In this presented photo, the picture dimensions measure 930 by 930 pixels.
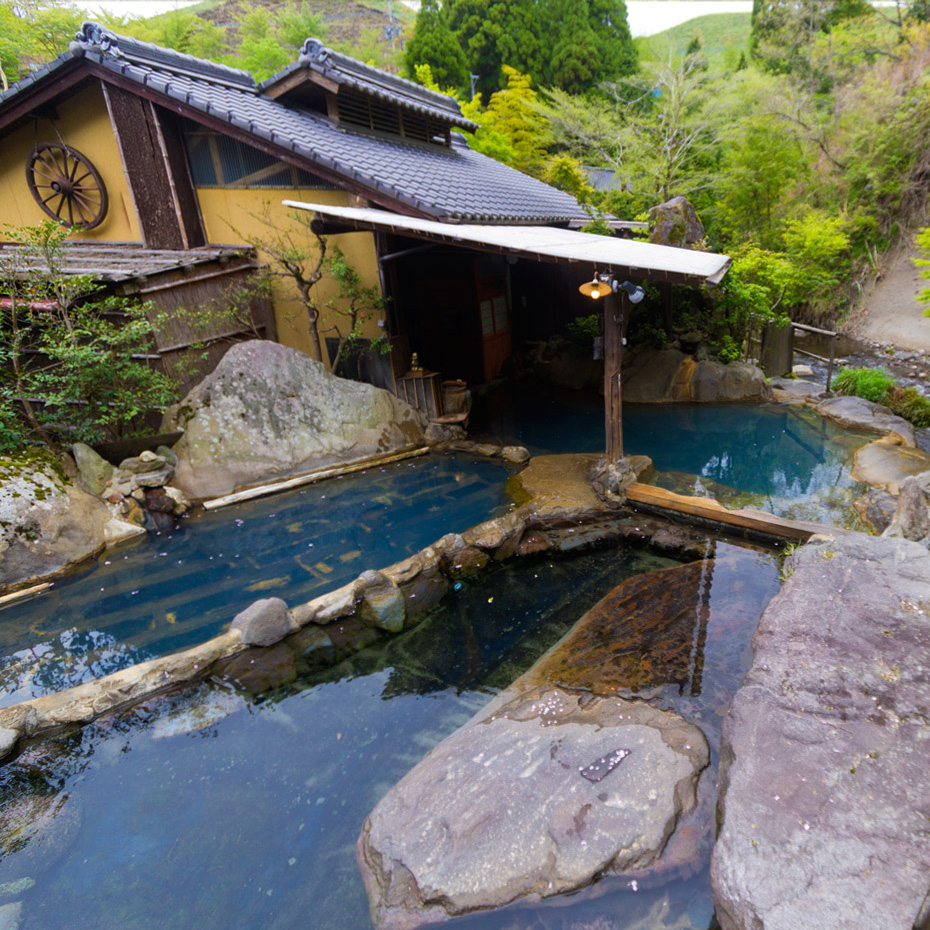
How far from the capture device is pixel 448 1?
2639cm

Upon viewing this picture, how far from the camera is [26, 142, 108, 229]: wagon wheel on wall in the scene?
1001cm

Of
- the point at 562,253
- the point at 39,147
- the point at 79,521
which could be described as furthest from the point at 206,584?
the point at 39,147

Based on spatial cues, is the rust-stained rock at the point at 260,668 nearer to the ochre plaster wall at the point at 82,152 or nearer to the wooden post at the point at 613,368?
the wooden post at the point at 613,368

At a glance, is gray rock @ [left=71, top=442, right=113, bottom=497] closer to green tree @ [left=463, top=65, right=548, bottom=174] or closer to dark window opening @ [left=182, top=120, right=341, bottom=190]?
dark window opening @ [left=182, top=120, right=341, bottom=190]

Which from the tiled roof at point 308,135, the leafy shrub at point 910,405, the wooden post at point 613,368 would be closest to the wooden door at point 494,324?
the tiled roof at point 308,135

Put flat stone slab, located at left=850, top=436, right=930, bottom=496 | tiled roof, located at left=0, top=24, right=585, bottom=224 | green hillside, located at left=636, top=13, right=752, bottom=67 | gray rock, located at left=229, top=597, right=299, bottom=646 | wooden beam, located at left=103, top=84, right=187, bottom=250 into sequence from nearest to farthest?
gray rock, located at left=229, top=597, right=299, bottom=646 < flat stone slab, located at left=850, top=436, right=930, bottom=496 < tiled roof, located at left=0, top=24, right=585, bottom=224 < wooden beam, located at left=103, top=84, right=187, bottom=250 < green hillside, located at left=636, top=13, right=752, bottom=67

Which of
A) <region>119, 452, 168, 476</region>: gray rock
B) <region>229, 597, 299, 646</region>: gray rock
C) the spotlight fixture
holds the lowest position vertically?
<region>229, 597, 299, 646</region>: gray rock

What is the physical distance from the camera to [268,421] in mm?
8164

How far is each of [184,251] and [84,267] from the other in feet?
5.66

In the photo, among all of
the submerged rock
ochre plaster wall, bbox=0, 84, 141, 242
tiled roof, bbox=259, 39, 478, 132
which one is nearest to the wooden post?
the submerged rock

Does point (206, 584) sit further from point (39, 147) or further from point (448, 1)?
point (448, 1)

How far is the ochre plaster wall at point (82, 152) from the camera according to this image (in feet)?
31.8

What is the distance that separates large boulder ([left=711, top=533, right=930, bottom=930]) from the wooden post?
3171mm

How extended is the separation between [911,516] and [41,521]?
9.03 meters
